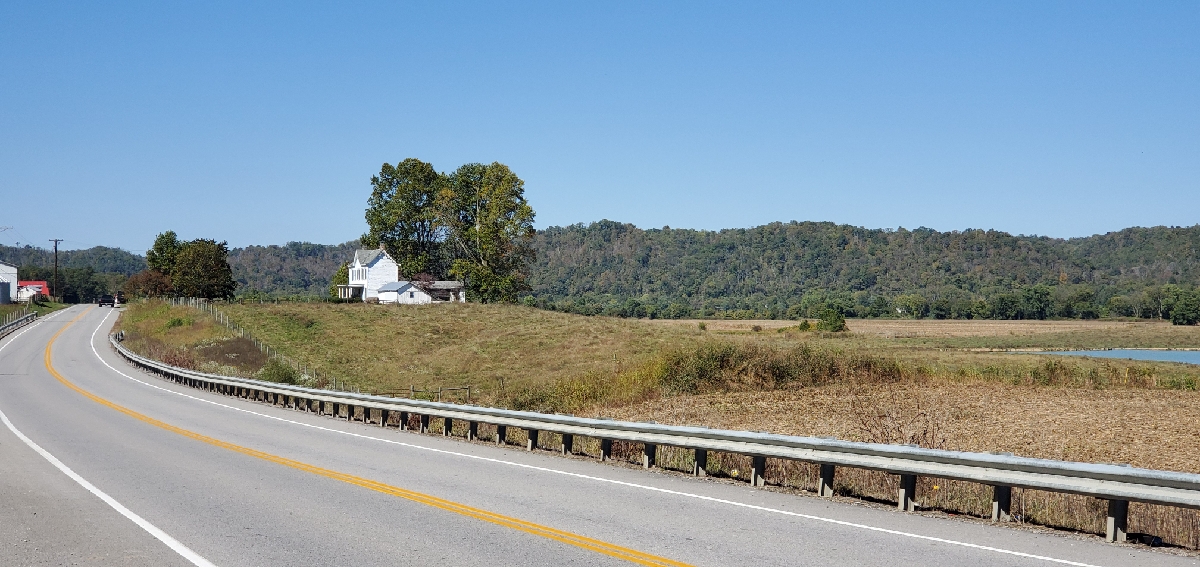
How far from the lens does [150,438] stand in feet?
67.0

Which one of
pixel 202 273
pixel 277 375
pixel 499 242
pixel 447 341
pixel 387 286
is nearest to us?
pixel 277 375

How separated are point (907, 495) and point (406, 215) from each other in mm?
97735

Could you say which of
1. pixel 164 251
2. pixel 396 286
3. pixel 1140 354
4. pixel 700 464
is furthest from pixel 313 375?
pixel 164 251

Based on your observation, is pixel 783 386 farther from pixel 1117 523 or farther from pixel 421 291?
pixel 421 291

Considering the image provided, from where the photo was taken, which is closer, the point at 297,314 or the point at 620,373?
the point at 620,373

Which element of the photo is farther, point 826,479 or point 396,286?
point 396,286

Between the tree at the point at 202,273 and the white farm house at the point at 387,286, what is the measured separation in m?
13.6

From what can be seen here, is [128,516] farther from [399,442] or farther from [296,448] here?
[399,442]

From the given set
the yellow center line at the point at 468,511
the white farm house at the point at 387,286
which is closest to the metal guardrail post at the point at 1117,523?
the yellow center line at the point at 468,511

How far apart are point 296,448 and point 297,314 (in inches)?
2511

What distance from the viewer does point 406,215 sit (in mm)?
106250

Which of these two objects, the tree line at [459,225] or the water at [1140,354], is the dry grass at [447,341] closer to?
the tree line at [459,225]

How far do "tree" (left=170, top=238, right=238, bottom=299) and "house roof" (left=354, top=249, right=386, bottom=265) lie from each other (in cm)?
1344

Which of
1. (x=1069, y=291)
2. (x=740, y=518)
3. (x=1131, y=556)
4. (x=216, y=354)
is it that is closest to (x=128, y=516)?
(x=740, y=518)
